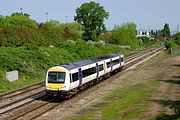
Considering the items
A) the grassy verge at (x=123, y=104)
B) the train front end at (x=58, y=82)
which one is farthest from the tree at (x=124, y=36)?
the train front end at (x=58, y=82)

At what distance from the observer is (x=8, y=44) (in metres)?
54.1

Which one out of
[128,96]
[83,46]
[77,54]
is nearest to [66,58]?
[77,54]

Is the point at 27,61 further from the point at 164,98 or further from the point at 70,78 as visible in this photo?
the point at 164,98

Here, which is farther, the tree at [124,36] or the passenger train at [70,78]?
the tree at [124,36]

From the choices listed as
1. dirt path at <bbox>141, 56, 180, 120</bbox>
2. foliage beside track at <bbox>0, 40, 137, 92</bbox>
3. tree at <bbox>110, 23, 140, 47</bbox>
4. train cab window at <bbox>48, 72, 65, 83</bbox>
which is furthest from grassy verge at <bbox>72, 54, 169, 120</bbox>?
tree at <bbox>110, 23, 140, 47</bbox>

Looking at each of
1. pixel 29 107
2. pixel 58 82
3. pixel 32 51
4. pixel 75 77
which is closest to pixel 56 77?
pixel 58 82

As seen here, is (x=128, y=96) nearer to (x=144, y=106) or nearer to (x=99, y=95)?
(x=99, y=95)

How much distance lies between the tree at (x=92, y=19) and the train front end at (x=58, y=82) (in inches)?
3750

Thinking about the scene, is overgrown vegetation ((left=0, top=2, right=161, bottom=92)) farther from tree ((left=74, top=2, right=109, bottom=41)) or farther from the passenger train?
tree ((left=74, top=2, right=109, bottom=41))

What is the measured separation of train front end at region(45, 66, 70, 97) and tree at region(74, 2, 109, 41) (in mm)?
95260

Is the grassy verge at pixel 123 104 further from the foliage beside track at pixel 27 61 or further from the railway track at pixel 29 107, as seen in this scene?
the foliage beside track at pixel 27 61

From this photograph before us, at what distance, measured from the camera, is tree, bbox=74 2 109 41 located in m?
125

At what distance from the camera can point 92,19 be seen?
416ft

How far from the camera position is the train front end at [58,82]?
28109 mm
